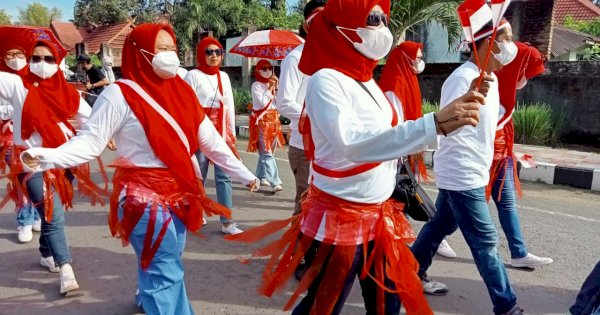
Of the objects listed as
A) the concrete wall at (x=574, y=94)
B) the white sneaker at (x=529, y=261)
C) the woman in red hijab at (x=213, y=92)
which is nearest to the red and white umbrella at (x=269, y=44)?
the woman in red hijab at (x=213, y=92)

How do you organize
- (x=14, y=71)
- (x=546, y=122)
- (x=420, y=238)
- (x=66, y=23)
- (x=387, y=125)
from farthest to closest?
(x=66, y=23) → (x=546, y=122) → (x=14, y=71) → (x=420, y=238) → (x=387, y=125)

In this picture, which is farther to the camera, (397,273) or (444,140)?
(444,140)

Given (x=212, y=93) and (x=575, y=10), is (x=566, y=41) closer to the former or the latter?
(x=575, y=10)

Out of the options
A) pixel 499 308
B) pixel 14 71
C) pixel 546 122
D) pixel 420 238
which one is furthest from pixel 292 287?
pixel 546 122

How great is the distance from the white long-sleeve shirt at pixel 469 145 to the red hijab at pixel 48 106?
257 centimetres

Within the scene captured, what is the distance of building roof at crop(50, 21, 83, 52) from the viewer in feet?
139

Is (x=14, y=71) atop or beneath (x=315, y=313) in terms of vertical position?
atop

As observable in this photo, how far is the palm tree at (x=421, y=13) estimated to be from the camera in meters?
11.0

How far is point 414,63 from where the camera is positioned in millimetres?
3922

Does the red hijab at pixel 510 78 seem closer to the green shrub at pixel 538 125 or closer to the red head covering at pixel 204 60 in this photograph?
the red head covering at pixel 204 60

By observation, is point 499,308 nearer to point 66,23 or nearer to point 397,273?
point 397,273

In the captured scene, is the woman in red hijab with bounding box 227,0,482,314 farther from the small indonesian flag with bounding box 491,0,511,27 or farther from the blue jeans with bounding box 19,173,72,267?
the blue jeans with bounding box 19,173,72,267

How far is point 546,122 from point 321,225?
820 centimetres

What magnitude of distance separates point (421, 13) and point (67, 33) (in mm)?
40668
